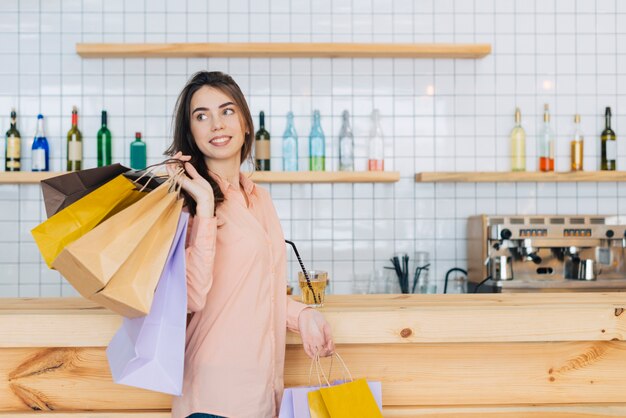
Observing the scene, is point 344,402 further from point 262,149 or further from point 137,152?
point 137,152

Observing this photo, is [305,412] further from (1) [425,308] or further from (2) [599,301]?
(2) [599,301]

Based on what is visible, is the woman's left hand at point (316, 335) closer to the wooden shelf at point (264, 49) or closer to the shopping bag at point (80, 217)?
the shopping bag at point (80, 217)

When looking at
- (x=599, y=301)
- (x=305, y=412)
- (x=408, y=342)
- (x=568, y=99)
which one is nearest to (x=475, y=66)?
(x=568, y=99)

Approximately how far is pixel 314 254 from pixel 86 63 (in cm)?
141

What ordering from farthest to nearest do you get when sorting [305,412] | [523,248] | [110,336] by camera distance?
[523,248]
[110,336]
[305,412]

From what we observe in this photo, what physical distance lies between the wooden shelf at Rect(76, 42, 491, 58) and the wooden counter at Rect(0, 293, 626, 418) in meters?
1.65

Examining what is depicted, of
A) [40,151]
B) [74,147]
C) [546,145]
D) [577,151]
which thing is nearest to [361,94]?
[546,145]

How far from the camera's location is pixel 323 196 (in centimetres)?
302

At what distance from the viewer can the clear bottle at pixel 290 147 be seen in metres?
2.92

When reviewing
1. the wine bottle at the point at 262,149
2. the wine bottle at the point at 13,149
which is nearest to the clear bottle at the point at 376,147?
the wine bottle at the point at 262,149

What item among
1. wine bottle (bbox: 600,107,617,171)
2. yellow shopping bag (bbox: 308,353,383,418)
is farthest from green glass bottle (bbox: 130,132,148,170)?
wine bottle (bbox: 600,107,617,171)

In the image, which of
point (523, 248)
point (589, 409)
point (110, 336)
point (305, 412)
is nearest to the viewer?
point (305, 412)

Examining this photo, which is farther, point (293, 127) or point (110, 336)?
point (293, 127)

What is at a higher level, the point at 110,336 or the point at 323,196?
the point at 323,196
